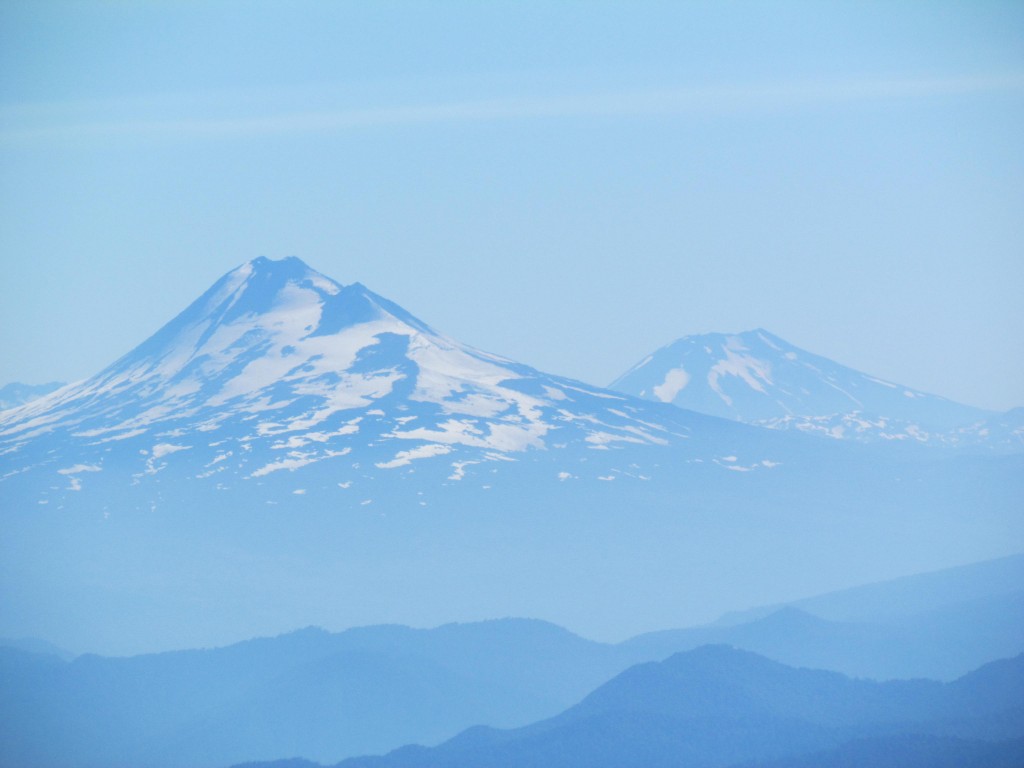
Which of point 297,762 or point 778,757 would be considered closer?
point 778,757

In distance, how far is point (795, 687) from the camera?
182m

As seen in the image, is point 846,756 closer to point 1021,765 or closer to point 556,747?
point 1021,765

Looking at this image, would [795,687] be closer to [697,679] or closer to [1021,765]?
[697,679]

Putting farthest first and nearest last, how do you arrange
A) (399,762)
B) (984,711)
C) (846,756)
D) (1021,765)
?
(399,762), (984,711), (846,756), (1021,765)

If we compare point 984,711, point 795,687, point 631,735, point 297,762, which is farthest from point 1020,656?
point 297,762

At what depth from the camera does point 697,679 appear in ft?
593

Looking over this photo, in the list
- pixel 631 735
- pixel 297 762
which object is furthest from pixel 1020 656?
pixel 297 762

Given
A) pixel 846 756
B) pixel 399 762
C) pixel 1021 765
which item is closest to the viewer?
pixel 1021 765

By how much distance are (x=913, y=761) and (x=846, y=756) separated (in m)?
6.50

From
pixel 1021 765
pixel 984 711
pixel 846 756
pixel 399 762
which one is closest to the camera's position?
pixel 1021 765

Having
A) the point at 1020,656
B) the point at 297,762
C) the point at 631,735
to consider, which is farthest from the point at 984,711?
the point at 297,762

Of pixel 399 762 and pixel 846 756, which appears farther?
pixel 399 762

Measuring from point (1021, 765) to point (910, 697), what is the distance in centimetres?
3727

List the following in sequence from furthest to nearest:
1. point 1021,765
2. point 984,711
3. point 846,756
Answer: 1. point 984,711
2. point 846,756
3. point 1021,765
